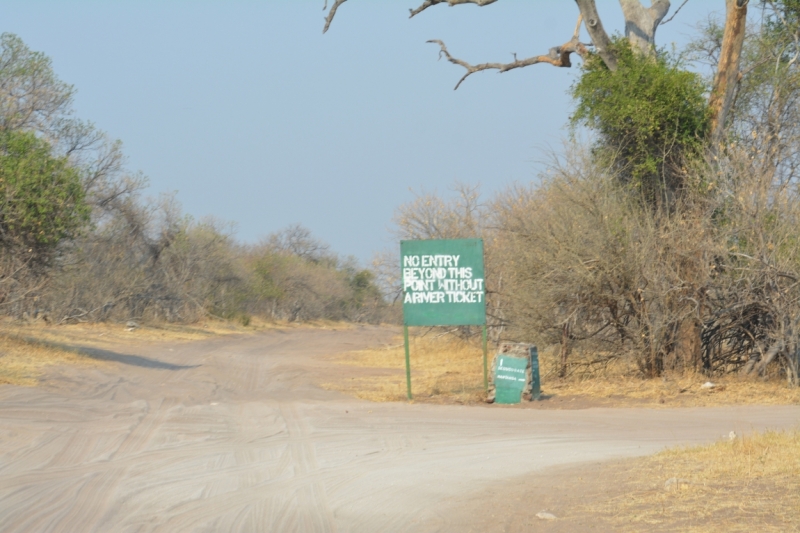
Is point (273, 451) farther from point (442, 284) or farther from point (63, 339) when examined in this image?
point (63, 339)

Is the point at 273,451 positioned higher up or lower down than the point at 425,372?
higher up

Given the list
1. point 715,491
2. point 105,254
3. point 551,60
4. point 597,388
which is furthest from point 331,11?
point 105,254

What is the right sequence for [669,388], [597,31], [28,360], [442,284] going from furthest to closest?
[28,360], [597,31], [442,284], [669,388]

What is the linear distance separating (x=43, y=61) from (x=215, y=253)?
2555cm

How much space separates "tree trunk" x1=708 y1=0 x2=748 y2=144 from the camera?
62.7 feet

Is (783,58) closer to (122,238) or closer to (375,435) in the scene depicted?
(375,435)

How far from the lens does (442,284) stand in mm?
18219

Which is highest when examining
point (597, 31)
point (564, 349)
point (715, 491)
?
point (597, 31)

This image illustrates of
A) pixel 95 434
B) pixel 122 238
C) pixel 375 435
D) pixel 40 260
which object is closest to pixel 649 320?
pixel 375 435

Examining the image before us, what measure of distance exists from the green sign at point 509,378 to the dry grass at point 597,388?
618 millimetres

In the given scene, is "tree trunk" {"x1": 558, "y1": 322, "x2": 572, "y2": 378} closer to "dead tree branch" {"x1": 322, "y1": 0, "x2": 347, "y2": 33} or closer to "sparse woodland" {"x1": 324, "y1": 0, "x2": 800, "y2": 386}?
"sparse woodland" {"x1": 324, "y1": 0, "x2": 800, "y2": 386}

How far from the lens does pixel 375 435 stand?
12.7 meters

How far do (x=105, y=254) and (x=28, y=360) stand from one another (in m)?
23.3

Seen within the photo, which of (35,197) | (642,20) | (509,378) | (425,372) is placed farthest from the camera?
(425,372)
